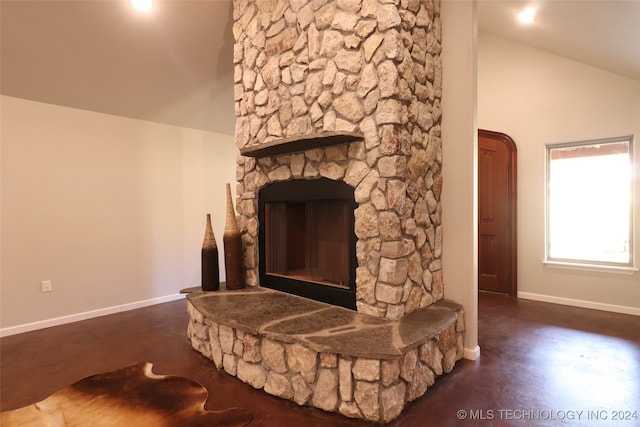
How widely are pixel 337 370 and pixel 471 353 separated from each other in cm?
128

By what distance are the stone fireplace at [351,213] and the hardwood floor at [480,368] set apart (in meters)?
0.12

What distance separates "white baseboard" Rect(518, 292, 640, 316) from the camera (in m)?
3.68

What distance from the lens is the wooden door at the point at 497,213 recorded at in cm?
446

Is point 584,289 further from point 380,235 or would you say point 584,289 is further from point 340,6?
point 340,6

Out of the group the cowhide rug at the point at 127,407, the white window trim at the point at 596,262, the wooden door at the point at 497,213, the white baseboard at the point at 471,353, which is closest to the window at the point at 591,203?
the white window trim at the point at 596,262

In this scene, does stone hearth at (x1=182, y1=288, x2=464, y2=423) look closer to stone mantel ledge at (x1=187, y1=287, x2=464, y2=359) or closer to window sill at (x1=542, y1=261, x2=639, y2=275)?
stone mantel ledge at (x1=187, y1=287, x2=464, y2=359)

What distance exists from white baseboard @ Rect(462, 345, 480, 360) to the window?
2.27 metres

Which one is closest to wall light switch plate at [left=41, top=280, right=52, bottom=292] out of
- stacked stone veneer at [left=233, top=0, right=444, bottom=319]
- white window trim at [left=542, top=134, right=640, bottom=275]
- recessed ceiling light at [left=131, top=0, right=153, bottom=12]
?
stacked stone veneer at [left=233, top=0, right=444, bottom=319]

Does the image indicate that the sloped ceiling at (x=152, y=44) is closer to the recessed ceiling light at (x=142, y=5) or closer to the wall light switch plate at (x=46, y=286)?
the recessed ceiling light at (x=142, y=5)

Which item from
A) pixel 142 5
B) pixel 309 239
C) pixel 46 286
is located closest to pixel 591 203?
pixel 309 239

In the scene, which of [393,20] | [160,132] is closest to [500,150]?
[393,20]

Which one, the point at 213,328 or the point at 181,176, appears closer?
the point at 213,328

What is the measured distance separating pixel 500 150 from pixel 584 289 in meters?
1.94

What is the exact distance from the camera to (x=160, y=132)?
446cm
